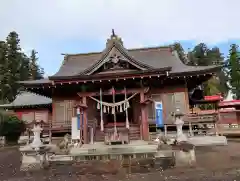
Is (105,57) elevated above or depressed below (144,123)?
above

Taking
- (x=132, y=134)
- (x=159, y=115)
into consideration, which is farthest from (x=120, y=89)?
(x=132, y=134)

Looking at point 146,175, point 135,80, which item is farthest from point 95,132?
point 146,175

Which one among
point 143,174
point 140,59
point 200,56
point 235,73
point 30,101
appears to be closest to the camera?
point 143,174

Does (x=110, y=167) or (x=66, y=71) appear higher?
(x=66, y=71)

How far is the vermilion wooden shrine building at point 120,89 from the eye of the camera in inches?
643

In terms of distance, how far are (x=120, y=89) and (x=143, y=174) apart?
28.3 feet

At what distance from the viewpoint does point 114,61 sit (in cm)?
1781

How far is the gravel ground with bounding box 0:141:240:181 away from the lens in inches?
336

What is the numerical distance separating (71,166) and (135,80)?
778 cm

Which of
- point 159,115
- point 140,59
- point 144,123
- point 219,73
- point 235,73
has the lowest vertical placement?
point 144,123

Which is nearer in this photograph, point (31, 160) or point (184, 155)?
point (184, 155)

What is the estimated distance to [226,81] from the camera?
65375mm

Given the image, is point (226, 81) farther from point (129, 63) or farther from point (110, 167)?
point (110, 167)

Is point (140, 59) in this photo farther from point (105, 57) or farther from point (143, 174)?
point (143, 174)
